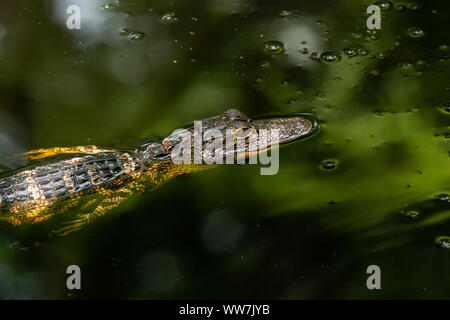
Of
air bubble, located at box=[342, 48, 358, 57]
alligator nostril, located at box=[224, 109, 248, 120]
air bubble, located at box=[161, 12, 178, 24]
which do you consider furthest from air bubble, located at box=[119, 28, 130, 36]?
air bubble, located at box=[342, 48, 358, 57]

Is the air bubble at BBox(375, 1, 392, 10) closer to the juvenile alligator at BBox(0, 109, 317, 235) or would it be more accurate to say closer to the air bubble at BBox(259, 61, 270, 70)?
the air bubble at BBox(259, 61, 270, 70)

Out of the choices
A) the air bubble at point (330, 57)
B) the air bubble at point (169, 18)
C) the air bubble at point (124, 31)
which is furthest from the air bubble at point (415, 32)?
the air bubble at point (124, 31)

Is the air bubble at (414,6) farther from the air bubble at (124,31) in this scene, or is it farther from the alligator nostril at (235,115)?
the air bubble at (124,31)

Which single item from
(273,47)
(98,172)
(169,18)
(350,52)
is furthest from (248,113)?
(169,18)

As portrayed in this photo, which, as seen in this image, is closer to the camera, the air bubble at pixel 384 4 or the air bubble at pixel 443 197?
the air bubble at pixel 443 197

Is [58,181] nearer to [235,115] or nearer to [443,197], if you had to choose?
[235,115]

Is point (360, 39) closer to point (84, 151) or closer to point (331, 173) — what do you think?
point (331, 173)
